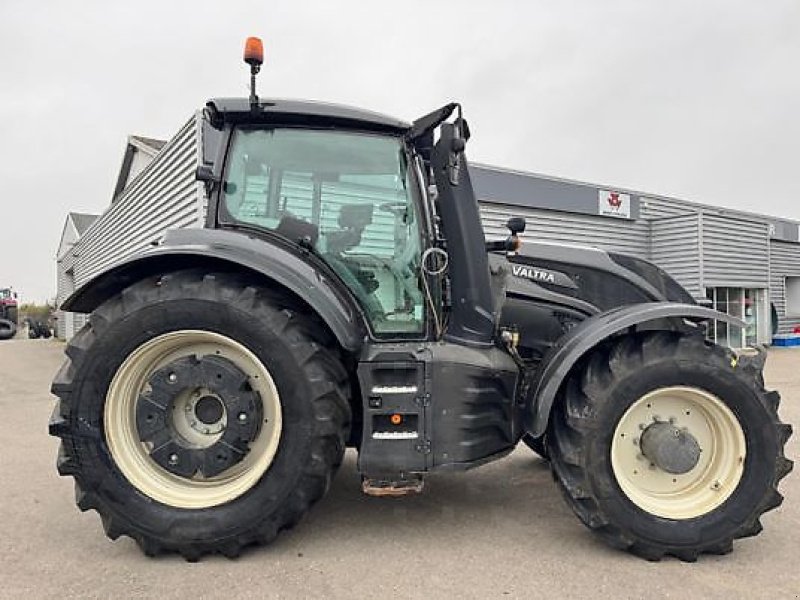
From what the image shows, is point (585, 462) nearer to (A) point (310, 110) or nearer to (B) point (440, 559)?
(B) point (440, 559)

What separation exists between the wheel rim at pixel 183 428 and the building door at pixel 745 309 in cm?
1786

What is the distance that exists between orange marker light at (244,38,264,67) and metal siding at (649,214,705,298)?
16609 mm

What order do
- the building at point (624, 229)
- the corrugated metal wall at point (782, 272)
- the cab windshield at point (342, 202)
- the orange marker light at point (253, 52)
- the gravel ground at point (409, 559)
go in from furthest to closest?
the corrugated metal wall at point (782, 272) < the building at point (624, 229) < the cab windshield at point (342, 202) < the orange marker light at point (253, 52) < the gravel ground at point (409, 559)

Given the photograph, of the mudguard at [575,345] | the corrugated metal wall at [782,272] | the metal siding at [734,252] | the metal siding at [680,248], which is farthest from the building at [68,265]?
the corrugated metal wall at [782,272]

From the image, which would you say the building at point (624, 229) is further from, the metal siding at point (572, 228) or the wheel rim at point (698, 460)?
the wheel rim at point (698, 460)

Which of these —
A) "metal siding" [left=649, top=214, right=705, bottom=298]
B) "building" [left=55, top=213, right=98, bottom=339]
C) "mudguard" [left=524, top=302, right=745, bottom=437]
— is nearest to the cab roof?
"mudguard" [left=524, top=302, right=745, bottom=437]

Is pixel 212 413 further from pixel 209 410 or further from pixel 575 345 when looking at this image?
pixel 575 345

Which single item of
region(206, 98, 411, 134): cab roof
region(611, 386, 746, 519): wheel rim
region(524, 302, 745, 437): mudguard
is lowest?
region(611, 386, 746, 519): wheel rim

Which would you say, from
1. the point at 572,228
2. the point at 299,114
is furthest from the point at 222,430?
the point at 572,228

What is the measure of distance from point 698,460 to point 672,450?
0.64 feet

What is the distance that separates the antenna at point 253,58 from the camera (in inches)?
123

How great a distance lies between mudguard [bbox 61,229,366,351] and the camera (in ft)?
9.71

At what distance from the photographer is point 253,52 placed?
3.13m

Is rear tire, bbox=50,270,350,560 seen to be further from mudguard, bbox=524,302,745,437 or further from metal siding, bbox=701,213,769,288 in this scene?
metal siding, bbox=701,213,769,288
